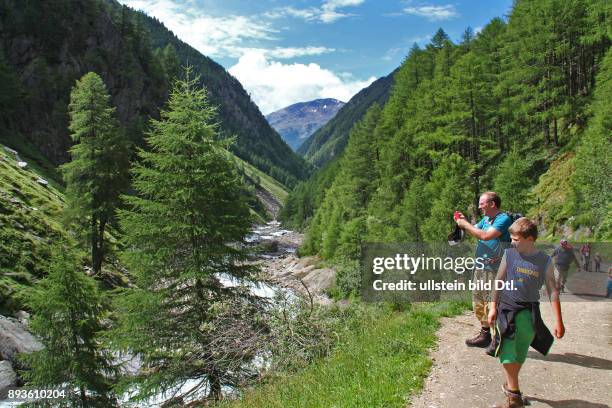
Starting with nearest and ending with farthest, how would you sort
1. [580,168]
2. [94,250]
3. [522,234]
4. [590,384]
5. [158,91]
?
[522,234] < [590,384] < [580,168] < [94,250] < [158,91]

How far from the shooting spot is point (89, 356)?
537 inches

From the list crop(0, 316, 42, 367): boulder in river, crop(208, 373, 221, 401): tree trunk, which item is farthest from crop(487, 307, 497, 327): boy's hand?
crop(0, 316, 42, 367): boulder in river

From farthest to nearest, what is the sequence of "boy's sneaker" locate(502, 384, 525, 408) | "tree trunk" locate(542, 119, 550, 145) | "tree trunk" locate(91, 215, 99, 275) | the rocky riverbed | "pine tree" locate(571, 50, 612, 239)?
"tree trunk" locate(542, 119, 550, 145) → the rocky riverbed → "tree trunk" locate(91, 215, 99, 275) → "pine tree" locate(571, 50, 612, 239) → "boy's sneaker" locate(502, 384, 525, 408)

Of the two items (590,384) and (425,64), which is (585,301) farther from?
(425,64)

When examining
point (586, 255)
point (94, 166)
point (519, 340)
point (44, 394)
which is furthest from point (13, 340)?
point (586, 255)

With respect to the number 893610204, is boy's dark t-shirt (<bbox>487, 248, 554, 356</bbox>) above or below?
above

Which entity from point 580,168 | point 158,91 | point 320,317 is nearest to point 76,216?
point 320,317

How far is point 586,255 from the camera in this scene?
45.5 feet

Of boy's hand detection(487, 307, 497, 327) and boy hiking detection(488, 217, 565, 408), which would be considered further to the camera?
boy's hand detection(487, 307, 497, 327)

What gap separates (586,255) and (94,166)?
2892cm

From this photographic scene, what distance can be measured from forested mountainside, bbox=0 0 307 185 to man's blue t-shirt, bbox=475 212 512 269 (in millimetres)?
57297

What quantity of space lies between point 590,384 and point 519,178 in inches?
1061

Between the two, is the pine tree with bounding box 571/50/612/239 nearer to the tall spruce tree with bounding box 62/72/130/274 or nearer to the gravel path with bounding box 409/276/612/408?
the gravel path with bounding box 409/276/612/408

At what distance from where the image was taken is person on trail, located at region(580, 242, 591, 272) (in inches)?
535
